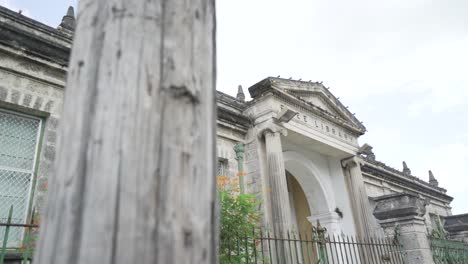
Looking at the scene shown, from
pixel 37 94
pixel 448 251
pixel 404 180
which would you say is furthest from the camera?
pixel 404 180

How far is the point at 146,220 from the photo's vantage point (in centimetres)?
67

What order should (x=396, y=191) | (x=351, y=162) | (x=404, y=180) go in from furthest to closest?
1. (x=404, y=180)
2. (x=396, y=191)
3. (x=351, y=162)

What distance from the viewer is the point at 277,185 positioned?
687 centimetres

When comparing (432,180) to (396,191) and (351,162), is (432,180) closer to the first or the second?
(396,191)

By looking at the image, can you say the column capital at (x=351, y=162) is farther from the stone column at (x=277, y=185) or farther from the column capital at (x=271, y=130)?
the stone column at (x=277, y=185)

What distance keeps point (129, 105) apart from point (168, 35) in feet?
0.74

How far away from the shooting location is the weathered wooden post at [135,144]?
0.67 m

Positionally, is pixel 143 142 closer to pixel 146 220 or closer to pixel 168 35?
pixel 146 220

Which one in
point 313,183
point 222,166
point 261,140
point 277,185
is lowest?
point 277,185

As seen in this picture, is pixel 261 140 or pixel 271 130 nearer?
pixel 271 130

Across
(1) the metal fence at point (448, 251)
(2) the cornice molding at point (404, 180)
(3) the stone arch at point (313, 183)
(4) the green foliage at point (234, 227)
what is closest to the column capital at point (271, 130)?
(3) the stone arch at point (313, 183)

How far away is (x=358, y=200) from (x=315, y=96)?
314 centimetres

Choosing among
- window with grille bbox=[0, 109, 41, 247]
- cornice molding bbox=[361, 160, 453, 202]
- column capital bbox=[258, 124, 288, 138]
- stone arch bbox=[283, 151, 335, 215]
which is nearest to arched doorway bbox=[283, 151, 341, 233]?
stone arch bbox=[283, 151, 335, 215]

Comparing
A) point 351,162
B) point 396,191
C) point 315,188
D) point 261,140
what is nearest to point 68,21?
point 261,140
